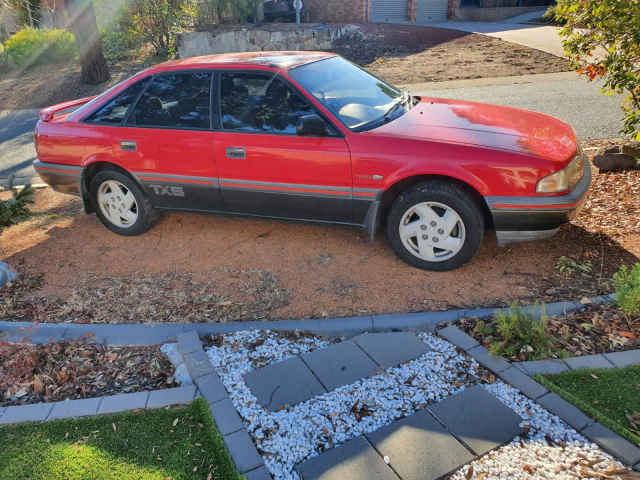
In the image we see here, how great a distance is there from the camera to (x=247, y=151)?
15.6 feet

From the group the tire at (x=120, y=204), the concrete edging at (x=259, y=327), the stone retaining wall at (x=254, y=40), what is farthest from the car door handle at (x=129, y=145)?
the stone retaining wall at (x=254, y=40)

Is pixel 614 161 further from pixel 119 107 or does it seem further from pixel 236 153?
pixel 119 107

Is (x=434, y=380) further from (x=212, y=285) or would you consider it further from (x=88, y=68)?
(x=88, y=68)

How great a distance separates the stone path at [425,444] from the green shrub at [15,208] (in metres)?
5.18

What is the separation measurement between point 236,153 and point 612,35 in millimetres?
3849

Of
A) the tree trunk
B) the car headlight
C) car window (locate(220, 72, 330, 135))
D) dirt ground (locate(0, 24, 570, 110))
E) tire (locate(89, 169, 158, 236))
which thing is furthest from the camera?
dirt ground (locate(0, 24, 570, 110))

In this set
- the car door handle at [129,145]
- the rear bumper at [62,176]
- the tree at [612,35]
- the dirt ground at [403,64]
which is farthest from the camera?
the dirt ground at [403,64]

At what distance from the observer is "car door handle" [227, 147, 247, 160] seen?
188 inches

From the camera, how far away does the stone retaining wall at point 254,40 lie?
1717 centimetres

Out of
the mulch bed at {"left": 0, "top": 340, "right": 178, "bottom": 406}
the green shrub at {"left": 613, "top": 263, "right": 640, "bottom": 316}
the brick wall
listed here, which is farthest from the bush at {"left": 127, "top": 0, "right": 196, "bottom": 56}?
the green shrub at {"left": 613, "top": 263, "right": 640, "bottom": 316}

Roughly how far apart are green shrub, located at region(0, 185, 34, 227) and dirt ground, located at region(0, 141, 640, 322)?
391mm

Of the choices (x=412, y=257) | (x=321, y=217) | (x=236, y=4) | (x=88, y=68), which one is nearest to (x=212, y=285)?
(x=321, y=217)

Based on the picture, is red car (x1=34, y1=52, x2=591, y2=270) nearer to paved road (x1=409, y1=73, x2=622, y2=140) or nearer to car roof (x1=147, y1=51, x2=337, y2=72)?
car roof (x1=147, y1=51, x2=337, y2=72)

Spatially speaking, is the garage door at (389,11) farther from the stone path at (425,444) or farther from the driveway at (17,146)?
the stone path at (425,444)
